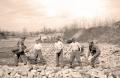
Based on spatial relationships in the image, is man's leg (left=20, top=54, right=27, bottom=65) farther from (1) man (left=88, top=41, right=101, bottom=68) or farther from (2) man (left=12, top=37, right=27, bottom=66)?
(1) man (left=88, top=41, right=101, bottom=68)

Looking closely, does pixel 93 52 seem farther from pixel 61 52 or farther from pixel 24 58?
pixel 24 58

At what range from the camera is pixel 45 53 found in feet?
129

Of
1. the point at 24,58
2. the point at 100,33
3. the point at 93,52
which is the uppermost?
the point at 100,33

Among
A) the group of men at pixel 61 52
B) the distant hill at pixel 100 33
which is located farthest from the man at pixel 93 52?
the distant hill at pixel 100 33

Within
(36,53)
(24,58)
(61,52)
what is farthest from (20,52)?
(61,52)

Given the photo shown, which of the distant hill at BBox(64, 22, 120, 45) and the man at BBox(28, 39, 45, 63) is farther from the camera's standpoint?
the distant hill at BBox(64, 22, 120, 45)

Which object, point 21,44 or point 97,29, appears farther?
point 97,29

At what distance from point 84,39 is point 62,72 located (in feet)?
144

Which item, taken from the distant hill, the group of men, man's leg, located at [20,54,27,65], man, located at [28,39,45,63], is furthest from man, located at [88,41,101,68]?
the distant hill

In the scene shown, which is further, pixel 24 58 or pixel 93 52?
pixel 24 58

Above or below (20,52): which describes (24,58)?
below

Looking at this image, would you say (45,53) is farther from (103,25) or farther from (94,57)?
(103,25)

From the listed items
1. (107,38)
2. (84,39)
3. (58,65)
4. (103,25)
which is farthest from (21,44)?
(103,25)

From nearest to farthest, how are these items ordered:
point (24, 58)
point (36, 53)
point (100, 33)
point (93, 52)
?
point (93, 52) → point (36, 53) → point (24, 58) → point (100, 33)
